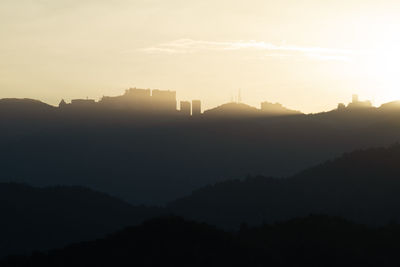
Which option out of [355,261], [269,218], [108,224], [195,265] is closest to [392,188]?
[269,218]

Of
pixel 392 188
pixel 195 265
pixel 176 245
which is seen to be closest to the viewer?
pixel 195 265

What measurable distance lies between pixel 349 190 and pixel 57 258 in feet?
381

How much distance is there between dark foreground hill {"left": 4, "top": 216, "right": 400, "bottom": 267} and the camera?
3199 inches

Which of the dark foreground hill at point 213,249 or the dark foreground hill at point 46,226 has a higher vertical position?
the dark foreground hill at point 213,249

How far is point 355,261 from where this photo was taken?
88.4m

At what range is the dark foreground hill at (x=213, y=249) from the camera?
81250 mm

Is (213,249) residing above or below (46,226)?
above

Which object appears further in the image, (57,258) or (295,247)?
(295,247)

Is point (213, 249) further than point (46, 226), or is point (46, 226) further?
point (46, 226)

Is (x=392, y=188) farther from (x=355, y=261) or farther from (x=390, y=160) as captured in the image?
(x=355, y=261)

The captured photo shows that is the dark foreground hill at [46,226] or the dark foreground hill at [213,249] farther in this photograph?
the dark foreground hill at [46,226]

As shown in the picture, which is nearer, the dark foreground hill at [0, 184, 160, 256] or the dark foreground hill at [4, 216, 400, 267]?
the dark foreground hill at [4, 216, 400, 267]

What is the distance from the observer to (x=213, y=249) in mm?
84438

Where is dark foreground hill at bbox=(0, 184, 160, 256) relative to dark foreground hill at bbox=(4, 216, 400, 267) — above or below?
below
